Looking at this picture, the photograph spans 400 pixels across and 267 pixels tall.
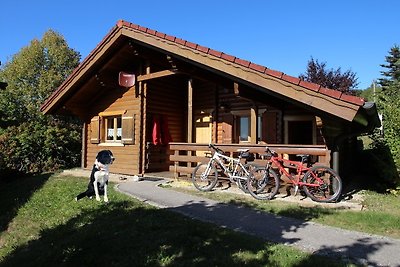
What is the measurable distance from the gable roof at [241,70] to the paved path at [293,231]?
7.56ft

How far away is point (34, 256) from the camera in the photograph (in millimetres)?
5410

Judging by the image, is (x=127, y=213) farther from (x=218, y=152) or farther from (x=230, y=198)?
(x=218, y=152)

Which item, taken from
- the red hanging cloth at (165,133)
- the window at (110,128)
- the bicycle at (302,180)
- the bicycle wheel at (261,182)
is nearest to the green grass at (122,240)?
the bicycle wheel at (261,182)

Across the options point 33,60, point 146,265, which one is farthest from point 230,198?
point 33,60

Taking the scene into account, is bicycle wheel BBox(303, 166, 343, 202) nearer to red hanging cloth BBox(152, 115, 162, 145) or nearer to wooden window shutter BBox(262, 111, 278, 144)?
wooden window shutter BBox(262, 111, 278, 144)

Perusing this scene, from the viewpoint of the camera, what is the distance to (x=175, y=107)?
13.0 m

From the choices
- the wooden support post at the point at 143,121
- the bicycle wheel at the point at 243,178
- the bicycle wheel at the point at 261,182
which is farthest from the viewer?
the wooden support post at the point at 143,121

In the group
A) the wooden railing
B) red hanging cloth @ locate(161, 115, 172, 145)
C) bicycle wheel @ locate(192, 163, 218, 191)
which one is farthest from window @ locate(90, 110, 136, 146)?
bicycle wheel @ locate(192, 163, 218, 191)

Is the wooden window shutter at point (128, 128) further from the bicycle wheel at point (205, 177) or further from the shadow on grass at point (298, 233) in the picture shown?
the shadow on grass at point (298, 233)

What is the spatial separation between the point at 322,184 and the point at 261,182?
125cm

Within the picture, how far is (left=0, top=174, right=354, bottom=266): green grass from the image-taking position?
Answer: 4.23 metres

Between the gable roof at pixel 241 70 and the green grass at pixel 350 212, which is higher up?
the gable roof at pixel 241 70

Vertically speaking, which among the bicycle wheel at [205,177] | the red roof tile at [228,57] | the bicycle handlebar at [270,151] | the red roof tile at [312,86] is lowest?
the bicycle wheel at [205,177]

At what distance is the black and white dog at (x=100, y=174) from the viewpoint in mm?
6797
